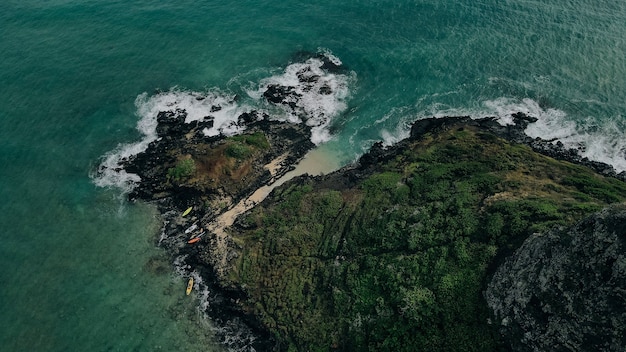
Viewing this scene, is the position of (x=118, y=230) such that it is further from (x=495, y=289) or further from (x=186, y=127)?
(x=495, y=289)

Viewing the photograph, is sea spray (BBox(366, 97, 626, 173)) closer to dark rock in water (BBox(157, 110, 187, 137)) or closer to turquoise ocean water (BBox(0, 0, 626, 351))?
turquoise ocean water (BBox(0, 0, 626, 351))

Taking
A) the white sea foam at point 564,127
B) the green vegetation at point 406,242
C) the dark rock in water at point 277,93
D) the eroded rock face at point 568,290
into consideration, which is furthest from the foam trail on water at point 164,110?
the eroded rock face at point 568,290

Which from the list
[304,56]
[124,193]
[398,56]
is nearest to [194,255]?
[124,193]

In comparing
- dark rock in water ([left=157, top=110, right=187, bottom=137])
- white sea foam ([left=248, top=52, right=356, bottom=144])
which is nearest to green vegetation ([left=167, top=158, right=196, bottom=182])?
dark rock in water ([left=157, top=110, right=187, bottom=137])

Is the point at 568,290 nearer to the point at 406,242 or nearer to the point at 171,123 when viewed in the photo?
the point at 406,242

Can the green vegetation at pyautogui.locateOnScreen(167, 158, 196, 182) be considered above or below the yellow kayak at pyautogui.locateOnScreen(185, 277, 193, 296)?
above

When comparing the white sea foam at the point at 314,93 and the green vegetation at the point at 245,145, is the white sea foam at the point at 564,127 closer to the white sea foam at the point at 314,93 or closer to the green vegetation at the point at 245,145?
the white sea foam at the point at 314,93

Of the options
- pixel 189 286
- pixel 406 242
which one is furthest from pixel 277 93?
pixel 406 242
